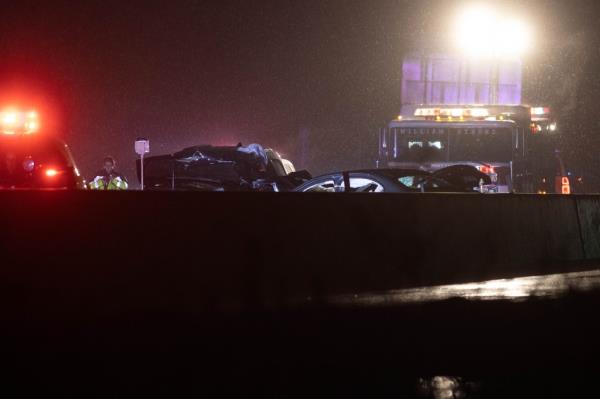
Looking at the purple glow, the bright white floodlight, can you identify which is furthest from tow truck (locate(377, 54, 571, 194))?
the bright white floodlight

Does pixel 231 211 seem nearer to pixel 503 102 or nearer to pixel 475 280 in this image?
pixel 475 280

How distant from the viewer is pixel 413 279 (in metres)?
11.1

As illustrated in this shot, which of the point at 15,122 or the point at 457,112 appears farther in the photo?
the point at 457,112

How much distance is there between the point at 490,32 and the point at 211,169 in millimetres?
15632

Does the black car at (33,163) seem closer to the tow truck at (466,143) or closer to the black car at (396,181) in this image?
the black car at (396,181)

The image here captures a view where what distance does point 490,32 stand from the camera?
113ft

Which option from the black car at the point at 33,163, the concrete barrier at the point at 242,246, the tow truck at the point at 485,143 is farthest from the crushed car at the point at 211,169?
the concrete barrier at the point at 242,246

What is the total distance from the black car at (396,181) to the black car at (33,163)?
3910mm

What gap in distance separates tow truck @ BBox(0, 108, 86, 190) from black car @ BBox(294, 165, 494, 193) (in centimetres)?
393

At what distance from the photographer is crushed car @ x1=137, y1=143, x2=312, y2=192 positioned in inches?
869

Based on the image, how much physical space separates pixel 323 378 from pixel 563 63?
37.2 m

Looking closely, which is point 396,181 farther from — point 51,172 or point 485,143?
point 485,143

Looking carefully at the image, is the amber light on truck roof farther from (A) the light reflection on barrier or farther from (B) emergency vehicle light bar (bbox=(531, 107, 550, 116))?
(A) the light reflection on barrier

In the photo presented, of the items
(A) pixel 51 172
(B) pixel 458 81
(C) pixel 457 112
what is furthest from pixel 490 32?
(A) pixel 51 172
